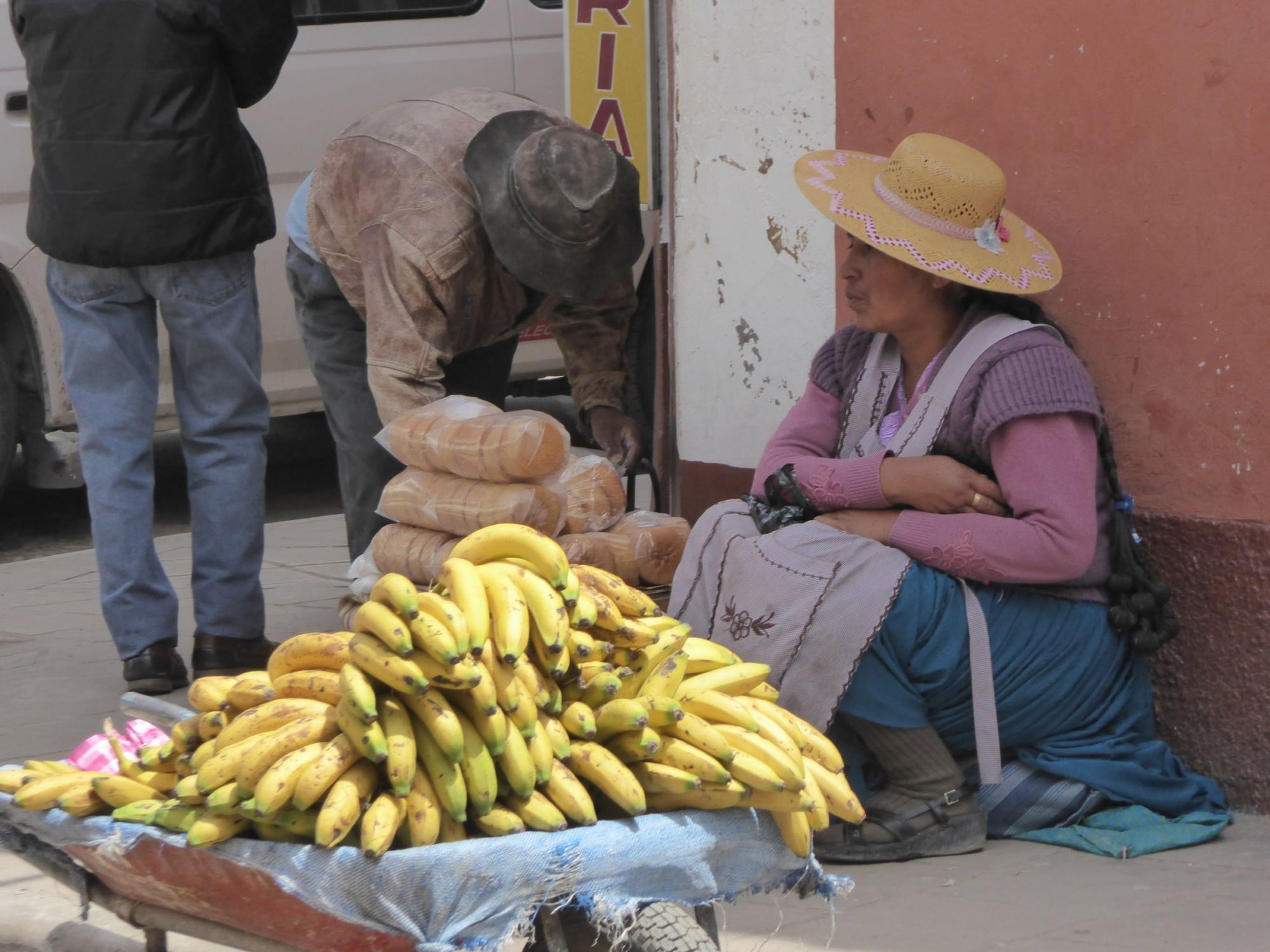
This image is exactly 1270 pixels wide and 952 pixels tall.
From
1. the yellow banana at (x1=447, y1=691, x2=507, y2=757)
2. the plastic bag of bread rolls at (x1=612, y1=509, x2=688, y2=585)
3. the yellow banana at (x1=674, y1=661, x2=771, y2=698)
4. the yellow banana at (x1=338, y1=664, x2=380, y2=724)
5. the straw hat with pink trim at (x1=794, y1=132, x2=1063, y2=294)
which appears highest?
the straw hat with pink trim at (x1=794, y1=132, x2=1063, y2=294)

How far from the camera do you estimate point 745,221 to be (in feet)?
14.4

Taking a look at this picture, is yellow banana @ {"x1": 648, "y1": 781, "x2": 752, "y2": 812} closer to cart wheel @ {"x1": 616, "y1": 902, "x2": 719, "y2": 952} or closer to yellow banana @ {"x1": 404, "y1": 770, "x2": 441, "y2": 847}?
cart wheel @ {"x1": 616, "y1": 902, "x2": 719, "y2": 952}

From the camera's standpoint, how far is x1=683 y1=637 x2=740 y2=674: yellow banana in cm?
266

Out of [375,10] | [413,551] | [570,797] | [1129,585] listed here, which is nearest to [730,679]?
[570,797]

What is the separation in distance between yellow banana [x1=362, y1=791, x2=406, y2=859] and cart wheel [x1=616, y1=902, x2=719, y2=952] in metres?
0.33

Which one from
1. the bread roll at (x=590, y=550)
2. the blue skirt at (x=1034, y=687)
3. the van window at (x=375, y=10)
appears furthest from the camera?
the van window at (x=375, y=10)

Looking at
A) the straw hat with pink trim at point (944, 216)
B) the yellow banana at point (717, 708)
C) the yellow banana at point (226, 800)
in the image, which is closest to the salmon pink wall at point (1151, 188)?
the straw hat with pink trim at point (944, 216)

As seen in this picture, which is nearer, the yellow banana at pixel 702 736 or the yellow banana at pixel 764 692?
the yellow banana at pixel 702 736

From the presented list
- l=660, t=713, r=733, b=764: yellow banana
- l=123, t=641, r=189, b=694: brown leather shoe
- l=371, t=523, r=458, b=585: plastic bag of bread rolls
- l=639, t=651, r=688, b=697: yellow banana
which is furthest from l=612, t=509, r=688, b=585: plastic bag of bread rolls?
l=660, t=713, r=733, b=764: yellow banana

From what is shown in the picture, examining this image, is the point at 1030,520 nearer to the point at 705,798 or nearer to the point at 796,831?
the point at 796,831

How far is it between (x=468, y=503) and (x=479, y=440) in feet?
0.53

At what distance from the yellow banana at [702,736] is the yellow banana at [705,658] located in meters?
0.26

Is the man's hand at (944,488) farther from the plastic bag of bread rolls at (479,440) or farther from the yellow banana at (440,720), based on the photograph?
the yellow banana at (440,720)

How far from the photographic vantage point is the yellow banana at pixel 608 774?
2262 mm
